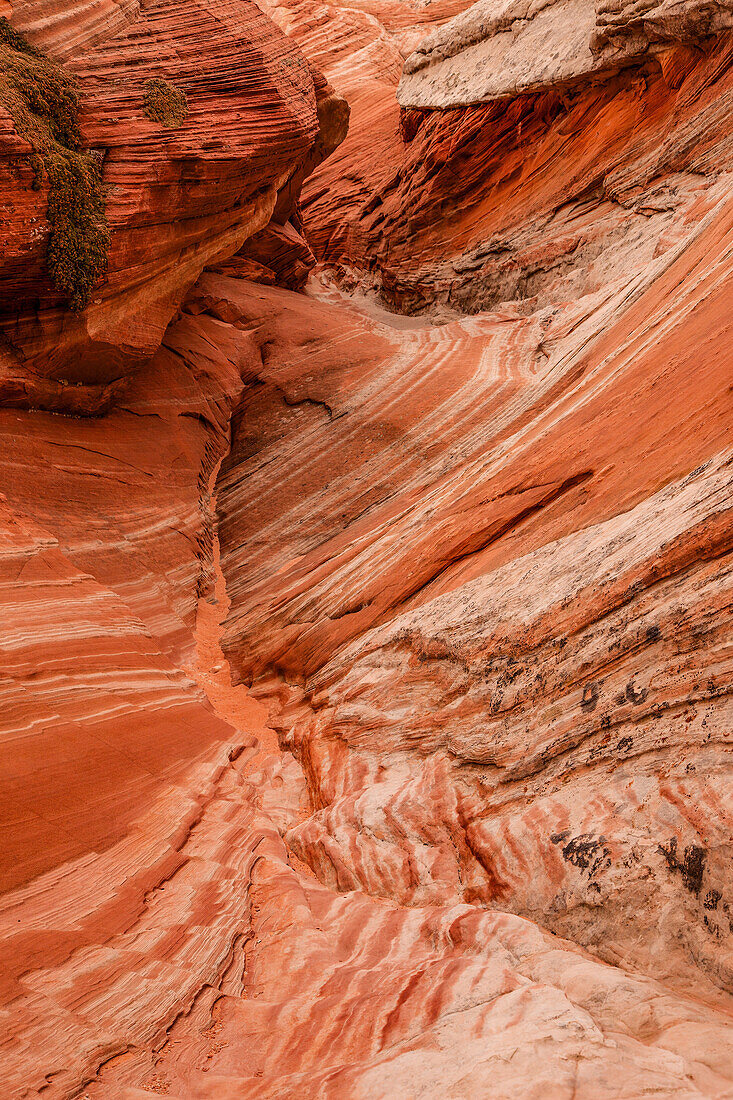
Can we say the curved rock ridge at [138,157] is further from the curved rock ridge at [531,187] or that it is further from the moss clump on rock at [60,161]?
the curved rock ridge at [531,187]

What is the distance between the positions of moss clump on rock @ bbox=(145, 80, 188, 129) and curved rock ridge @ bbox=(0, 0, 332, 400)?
0.07ft

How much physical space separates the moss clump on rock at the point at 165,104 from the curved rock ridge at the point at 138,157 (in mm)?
21

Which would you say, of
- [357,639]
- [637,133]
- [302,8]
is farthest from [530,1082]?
[302,8]

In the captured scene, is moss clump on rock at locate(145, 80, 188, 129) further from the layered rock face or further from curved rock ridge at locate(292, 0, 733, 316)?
curved rock ridge at locate(292, 0, 733, 316)

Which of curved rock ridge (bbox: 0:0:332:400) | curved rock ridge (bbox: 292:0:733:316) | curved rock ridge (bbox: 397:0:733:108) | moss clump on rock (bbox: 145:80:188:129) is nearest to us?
curved rock ridge (bbox: 0:0:332:400)

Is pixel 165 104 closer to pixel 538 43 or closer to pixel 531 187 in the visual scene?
pixel 531 187

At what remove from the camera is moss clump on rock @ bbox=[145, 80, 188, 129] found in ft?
38.4

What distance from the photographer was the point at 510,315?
1934 centimetres

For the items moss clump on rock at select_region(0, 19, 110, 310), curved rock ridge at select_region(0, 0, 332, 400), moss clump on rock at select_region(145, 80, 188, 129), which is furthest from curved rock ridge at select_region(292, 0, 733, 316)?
moss clump on rock at select_region(0, 19, 110, 310)

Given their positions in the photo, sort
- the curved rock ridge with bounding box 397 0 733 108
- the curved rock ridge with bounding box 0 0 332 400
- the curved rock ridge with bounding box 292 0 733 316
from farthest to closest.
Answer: the curved rock ridge with bounding box 292 0 733 316, the curved rock ridge with bounding box 397 0 733 108, the curved rock ridge with bounding box 0 0 332 400

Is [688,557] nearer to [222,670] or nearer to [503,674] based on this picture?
[503,674]

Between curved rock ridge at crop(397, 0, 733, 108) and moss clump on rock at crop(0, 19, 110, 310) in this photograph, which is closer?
moss clump on rock at crop(0, 19, 110, 310)

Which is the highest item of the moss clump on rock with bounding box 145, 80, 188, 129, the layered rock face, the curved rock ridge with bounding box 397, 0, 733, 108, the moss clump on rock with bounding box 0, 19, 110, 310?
the curved rock ridge with bounding box 397, 0, 733, 108

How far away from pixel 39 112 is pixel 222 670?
822 centimetres
